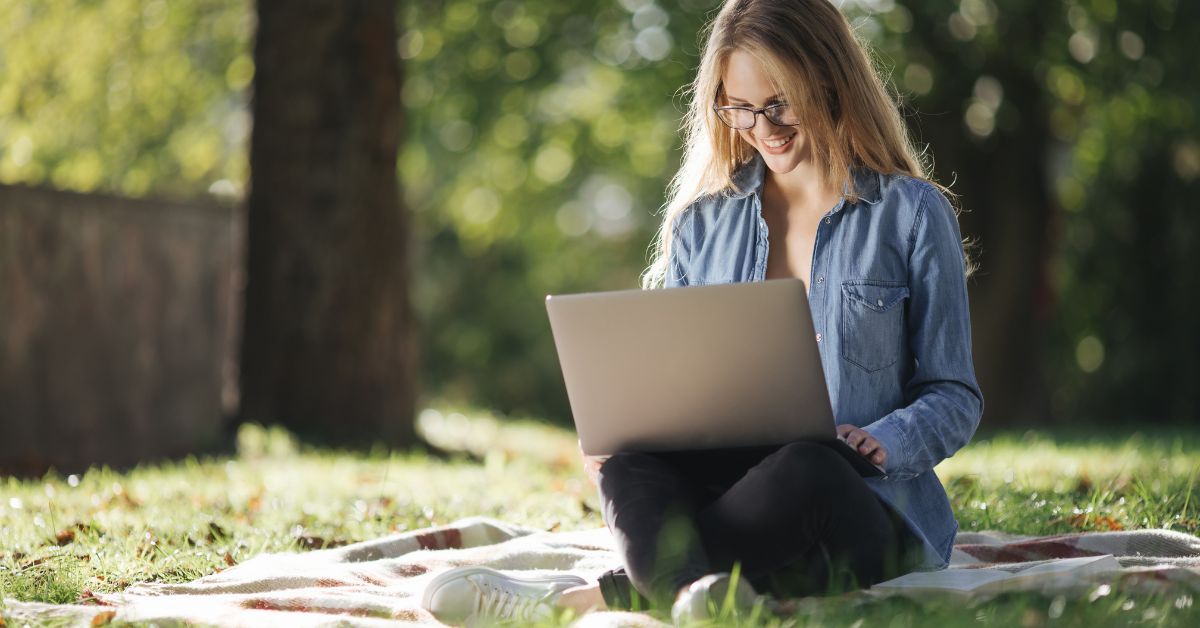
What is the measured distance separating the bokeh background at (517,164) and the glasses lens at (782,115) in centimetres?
307

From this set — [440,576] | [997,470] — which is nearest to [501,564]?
[440,576]

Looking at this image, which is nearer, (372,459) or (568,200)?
(372,459)

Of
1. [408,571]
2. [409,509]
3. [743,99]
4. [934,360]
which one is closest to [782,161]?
[743,99]

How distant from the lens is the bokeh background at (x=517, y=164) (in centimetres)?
700

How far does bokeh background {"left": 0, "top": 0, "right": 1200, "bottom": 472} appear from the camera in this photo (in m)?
7.00

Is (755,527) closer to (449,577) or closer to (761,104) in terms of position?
(449,577)

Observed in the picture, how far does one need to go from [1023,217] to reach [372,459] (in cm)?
627

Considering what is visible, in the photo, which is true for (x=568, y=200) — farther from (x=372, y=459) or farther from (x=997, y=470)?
(x=997, y=470)

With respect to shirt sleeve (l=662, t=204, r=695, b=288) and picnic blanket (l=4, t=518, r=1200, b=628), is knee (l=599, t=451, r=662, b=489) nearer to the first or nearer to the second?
picnic blanket (l=4, t=518, r=1200, b=628)

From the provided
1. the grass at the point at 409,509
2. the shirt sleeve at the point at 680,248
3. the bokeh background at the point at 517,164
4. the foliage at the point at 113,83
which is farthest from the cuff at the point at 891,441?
the foliage at the point at 113,83

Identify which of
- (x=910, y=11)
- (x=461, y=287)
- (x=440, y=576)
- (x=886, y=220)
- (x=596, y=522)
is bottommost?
(x=461, y=287)

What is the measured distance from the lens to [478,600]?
2.76m

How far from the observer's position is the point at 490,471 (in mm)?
6168

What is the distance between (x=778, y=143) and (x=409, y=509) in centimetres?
203
